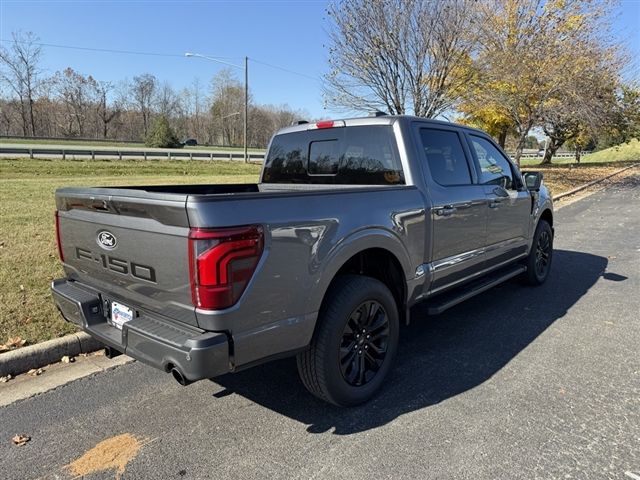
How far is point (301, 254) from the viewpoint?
2.52 meters

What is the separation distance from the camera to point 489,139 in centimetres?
473

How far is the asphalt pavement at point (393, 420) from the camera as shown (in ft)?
8.13

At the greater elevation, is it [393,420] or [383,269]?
[383,269]

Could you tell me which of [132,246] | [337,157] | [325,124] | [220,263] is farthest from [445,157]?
[132,246]

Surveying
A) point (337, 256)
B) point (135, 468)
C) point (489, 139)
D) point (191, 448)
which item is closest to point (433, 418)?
point (337, 256)

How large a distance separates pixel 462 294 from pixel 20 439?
132 inches

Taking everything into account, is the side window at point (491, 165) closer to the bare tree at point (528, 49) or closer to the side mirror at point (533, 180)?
the side mirror at point (533, 180)

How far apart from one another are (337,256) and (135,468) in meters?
1.60

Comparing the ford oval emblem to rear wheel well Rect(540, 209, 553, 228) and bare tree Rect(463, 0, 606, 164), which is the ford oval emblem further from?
bare tree Rect(463, 0, 606, 164)

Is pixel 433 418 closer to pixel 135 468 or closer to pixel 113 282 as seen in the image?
pixel 135 468

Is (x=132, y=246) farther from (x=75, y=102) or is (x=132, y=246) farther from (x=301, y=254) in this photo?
(x=75, y=102)

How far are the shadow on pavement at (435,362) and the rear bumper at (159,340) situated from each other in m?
0.93

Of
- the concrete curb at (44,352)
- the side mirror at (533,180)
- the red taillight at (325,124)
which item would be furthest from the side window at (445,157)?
the concrete curb at (44,352)

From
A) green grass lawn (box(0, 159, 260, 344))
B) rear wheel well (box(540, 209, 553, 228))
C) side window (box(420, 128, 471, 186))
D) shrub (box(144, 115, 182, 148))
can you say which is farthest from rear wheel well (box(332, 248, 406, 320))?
shrub (box(144, 115, 182, 148))
